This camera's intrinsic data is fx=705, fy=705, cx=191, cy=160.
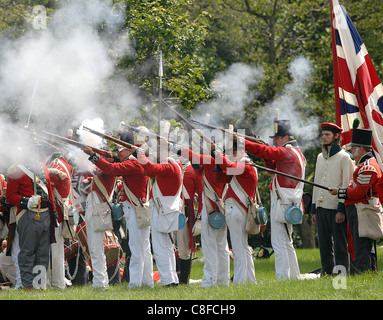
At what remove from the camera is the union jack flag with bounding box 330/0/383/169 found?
9.67m

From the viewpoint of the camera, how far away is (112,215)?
972 cm

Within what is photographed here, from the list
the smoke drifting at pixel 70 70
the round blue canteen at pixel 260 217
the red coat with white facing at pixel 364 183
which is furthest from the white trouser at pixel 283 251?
the smoke drifting at pixel 70 70

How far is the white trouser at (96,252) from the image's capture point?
30.3ft

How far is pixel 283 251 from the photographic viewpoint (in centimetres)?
886

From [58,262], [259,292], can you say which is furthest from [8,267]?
[259,292]

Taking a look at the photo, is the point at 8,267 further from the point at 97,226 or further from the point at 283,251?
the point at 283,251

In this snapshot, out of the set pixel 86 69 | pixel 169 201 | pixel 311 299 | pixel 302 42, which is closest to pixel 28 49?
pixel 86 69

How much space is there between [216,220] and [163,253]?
2.62 ft

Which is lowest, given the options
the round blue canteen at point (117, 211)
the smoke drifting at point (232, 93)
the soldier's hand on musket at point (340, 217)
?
the soldier's hand on musket at point (340, 217)

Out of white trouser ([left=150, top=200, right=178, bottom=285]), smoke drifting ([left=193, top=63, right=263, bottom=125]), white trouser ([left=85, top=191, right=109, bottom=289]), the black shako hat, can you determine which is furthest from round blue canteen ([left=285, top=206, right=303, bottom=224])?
smoke drifting ([left=193, top=63, right=263, bottom=125])

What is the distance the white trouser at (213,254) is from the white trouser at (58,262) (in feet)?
6.67

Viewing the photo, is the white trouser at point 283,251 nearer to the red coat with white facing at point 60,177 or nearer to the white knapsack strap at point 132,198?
the white knapsack strap at point 132,198

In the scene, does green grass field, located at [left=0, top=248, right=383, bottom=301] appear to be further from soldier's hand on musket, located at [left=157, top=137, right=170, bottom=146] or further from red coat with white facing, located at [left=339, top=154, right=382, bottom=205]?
soldier's hand on musket, located at [left=157, top=137, right=170, bottom=146]
